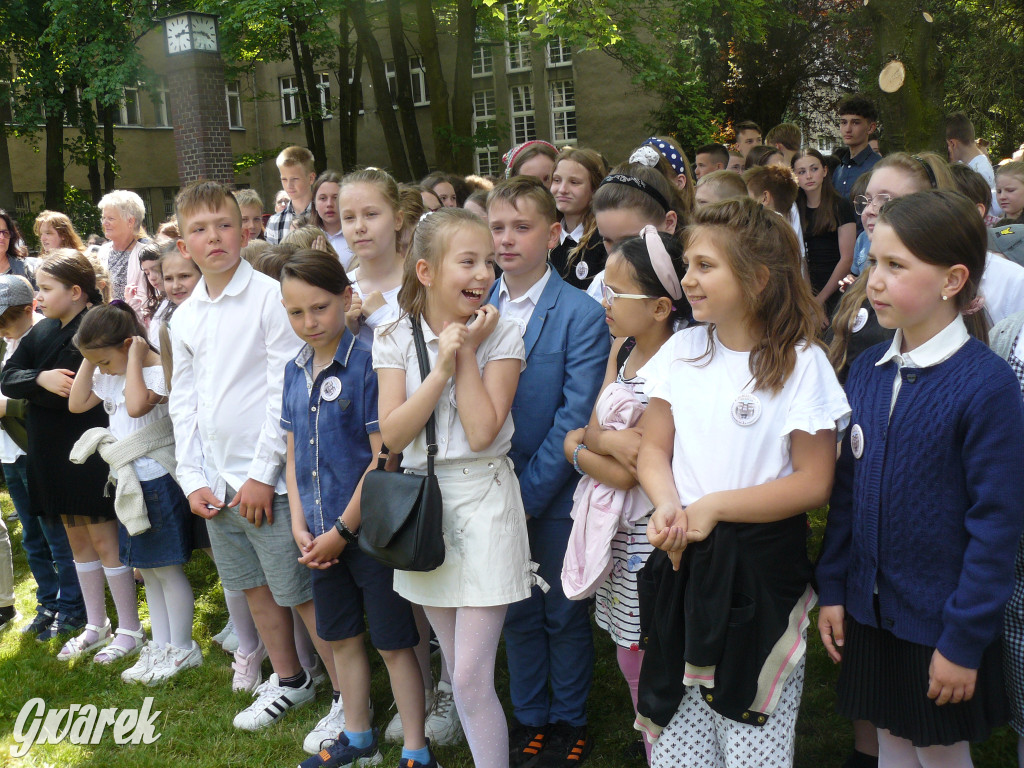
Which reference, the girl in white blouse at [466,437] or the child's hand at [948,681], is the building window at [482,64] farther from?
the child's hand at [948,681]

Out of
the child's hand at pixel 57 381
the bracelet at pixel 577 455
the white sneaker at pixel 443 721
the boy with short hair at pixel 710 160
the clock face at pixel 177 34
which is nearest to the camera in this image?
the bracelet at pixel 577 455

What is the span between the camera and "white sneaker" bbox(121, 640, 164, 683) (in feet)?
13.4

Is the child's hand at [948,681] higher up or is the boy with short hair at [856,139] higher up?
the boy with short hair at [856,139]

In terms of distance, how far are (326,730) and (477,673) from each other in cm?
107

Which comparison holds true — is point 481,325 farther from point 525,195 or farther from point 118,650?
point 118,650

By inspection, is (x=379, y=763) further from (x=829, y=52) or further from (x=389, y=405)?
(x=829, y=52)

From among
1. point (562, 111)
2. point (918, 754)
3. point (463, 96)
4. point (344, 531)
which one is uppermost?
point (562, 111)

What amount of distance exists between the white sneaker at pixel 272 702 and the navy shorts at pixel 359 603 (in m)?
0.70

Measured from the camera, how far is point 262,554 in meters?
3.47

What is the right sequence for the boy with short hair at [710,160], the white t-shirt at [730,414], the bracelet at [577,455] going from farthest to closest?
the boy with short hair at [710,160], the bracelet at [577,455], the white t-shirt at [730,414]

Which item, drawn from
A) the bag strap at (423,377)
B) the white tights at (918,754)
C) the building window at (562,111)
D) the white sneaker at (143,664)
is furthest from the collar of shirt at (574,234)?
the building window at (562,111)

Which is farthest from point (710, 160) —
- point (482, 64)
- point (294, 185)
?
point (482, 64)

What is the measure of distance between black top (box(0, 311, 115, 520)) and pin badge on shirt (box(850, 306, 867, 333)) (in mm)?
3576

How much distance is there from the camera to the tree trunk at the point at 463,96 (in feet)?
49.2
